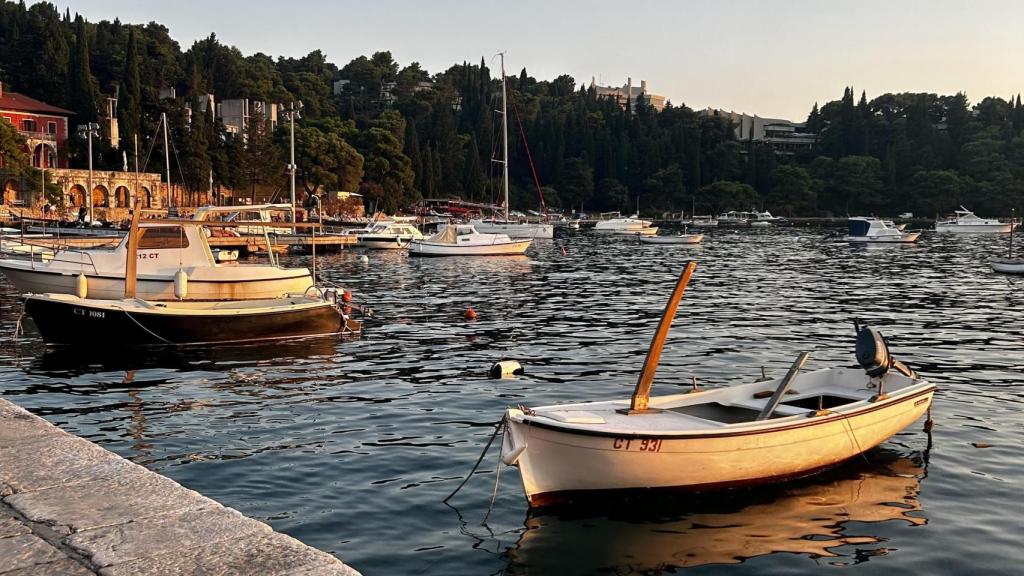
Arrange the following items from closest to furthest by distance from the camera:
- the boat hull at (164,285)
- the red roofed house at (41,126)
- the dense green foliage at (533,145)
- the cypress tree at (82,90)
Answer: the boat hull at (164,285) < the red roofed house at (41,126) < the cypress tree at (82,90) < the dense green foliage at (533,145)

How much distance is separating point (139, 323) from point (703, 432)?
14946 millimetres

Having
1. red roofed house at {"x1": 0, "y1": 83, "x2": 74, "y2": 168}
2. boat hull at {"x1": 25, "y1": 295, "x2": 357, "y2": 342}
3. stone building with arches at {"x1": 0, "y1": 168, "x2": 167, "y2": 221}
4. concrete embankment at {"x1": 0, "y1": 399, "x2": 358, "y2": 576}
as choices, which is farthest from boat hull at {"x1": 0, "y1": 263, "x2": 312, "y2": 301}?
red roofed house at {"x1": 0, "y1": 83, "x2": 74, "y2": 168}

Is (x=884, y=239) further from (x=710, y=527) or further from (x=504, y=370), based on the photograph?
(x=710, y=527)

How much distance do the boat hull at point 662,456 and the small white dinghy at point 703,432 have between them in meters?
A: 0.01

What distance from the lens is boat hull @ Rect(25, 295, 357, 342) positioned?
2109 centimetres

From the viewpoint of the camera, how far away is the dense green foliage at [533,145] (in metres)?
116

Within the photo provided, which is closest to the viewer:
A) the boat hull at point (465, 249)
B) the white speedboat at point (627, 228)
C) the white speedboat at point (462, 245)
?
the boat hull at point (465, 249)

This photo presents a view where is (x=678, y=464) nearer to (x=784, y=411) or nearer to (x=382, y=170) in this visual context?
(x=784, y=411)

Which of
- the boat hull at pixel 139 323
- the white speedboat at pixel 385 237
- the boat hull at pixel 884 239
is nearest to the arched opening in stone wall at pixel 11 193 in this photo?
the white speedboat at pixel 385 237

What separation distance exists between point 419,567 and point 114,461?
10.7 feet

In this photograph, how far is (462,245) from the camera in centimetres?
6250

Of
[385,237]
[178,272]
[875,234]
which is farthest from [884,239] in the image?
[178,272]

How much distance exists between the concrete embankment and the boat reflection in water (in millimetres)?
3907

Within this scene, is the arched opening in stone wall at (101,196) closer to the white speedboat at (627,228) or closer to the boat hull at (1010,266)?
the white speedboat at (627,228)
